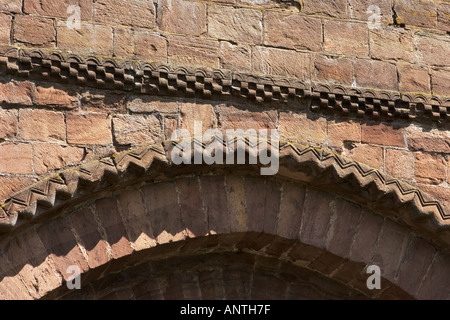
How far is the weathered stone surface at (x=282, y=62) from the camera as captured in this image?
7555 millimetres

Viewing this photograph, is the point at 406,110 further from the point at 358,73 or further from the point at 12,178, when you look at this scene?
the point at 12,178

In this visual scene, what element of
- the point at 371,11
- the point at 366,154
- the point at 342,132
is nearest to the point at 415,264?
the point at 366,154

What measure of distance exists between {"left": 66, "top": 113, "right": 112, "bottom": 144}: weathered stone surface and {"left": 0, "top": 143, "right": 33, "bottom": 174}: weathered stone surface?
30 centimetres

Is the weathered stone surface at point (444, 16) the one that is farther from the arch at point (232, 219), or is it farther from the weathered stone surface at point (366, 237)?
the weathered stone surface at point (366, 237)

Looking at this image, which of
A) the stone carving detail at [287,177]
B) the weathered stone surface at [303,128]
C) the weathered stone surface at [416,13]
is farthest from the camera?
the weathered stone surface at [416,13]

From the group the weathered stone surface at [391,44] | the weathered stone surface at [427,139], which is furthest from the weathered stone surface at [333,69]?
the weathered stone surface at [427,139]

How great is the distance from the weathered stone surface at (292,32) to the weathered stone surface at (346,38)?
72 mm

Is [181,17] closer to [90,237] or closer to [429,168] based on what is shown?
[90,237]

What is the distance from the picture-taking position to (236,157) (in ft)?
23.4

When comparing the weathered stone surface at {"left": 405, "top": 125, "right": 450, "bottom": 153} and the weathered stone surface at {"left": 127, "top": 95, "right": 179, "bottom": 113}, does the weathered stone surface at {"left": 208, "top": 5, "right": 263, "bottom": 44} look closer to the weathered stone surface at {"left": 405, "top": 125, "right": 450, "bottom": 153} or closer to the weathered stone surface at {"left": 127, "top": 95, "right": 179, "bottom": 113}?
the weathered stone surface at {"left": 127, "top": 95, "right": 179, "bottom": 113}

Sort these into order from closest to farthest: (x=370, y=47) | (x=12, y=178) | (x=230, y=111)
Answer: (x=12, y=178)
(x=230, y=111)
(x=370, y=47)

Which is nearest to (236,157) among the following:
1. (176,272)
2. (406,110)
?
(176,272)

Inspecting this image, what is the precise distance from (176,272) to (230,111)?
46.9 inches
